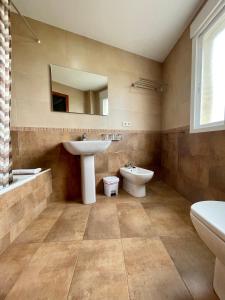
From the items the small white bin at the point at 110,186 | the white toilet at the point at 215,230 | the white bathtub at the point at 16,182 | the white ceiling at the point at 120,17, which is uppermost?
the white ceiling at the point at 120,17

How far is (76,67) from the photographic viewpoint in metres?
2.08

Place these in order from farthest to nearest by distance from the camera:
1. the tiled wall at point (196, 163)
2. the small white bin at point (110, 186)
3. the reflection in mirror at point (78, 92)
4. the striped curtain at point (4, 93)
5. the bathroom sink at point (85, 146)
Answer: the small white bin at point (110, 186) → the reflection in mirror at point (78, 92) → the bathroom sink at point (85, 146) → the tiled wall at point (196, 163) → the striped curtain at point (4, 93)

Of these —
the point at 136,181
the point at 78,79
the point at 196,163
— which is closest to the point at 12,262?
the point at 136,181

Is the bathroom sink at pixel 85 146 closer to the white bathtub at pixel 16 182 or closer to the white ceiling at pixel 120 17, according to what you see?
the white bathtub at pixel 16 182

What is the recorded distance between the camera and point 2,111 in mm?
1238

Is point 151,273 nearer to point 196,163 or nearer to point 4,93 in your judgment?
point 196,163

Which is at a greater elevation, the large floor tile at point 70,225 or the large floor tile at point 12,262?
the large floor tile at point 70,225

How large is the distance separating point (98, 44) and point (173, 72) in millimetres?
1266

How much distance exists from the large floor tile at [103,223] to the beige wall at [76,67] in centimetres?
120

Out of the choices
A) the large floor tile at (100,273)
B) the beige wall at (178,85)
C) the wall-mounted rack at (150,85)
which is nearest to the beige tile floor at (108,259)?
the large floor tile at (100,273)

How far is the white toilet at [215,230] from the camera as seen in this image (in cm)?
62

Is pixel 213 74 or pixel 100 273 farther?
pixel 213 74

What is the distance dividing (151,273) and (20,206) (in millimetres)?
1190

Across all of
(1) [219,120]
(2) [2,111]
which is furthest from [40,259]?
(1) [219,120]
